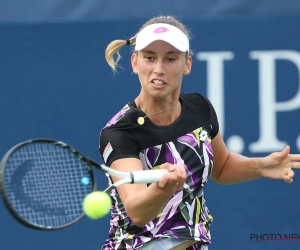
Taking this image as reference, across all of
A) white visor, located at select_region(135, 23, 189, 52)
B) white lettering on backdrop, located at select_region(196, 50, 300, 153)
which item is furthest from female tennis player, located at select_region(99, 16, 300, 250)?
white lettering on backdrop, located at select_region(196, 50, 300, 153)

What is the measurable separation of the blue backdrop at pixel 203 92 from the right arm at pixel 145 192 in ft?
6.50

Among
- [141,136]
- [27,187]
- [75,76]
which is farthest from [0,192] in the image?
[75,76]

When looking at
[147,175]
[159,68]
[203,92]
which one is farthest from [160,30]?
[203,92]

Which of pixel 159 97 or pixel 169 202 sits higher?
pixel 159 97

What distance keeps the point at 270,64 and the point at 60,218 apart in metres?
2.36

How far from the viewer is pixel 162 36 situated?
346 cm

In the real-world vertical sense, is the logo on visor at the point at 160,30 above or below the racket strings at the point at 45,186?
above

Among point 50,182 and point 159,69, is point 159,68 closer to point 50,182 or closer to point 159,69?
point 159,69

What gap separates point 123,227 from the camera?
3.56 meters

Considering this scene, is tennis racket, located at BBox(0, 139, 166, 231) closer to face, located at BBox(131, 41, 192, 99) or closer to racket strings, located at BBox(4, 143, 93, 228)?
racket strings, located at BBox(4, 143, 93, 228)

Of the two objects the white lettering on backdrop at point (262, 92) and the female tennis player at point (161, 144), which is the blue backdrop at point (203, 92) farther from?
the female tennis player at point (161, 144)

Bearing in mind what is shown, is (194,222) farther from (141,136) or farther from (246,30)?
(246,30)

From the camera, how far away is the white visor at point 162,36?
11.4 ft

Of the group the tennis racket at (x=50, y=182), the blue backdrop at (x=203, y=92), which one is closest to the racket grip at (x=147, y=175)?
the tennis racket at (x=50, y=182)
